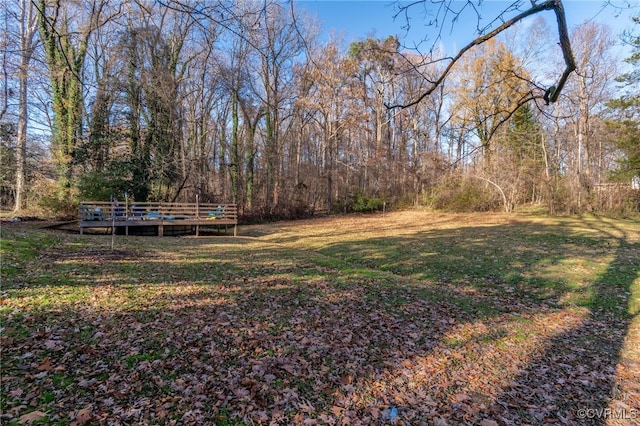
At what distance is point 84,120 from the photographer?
18.3 metres

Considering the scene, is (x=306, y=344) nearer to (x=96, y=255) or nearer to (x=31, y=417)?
(x=31, y=417)

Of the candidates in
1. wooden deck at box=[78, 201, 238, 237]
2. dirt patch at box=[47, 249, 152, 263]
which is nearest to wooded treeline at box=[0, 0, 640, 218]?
wooden deck at box=[78, 201, 238, 237]

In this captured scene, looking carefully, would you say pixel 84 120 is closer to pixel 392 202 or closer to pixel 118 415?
pixel 118 415

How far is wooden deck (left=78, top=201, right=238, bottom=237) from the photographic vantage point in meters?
13.7

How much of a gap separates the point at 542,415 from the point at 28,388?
4.46m

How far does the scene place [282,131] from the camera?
29875 millimetres

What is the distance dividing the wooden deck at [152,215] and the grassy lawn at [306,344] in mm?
6129

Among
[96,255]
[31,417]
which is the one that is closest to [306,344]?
[31,417]

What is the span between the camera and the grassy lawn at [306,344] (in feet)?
9.28

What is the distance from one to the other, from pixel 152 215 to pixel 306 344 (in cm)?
1403

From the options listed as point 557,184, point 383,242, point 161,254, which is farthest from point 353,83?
point 161,254

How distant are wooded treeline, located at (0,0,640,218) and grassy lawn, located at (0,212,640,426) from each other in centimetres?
670

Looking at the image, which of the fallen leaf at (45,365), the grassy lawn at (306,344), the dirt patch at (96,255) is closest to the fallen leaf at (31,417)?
the grassy lawn at (306,344)

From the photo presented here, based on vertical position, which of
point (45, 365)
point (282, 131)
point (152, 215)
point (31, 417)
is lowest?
point (31, 417)
